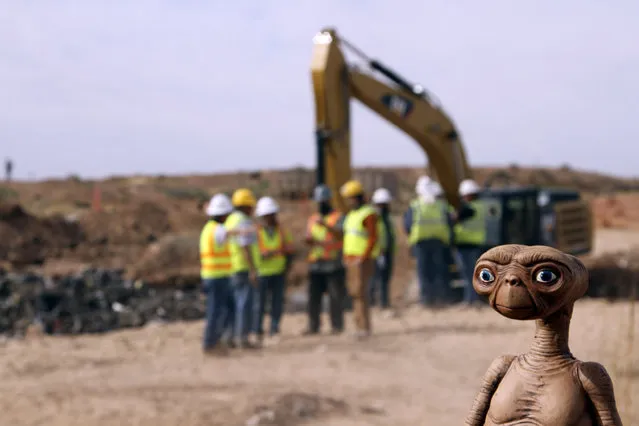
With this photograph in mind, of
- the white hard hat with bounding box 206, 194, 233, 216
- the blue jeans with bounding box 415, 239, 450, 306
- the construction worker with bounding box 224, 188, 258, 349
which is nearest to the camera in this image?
the white hard hat with bounding box 206, 194, 233, 216

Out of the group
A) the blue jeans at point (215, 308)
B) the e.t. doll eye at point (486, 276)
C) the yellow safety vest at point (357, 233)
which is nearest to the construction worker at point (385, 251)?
the yellow safety vest at point (357, 233)

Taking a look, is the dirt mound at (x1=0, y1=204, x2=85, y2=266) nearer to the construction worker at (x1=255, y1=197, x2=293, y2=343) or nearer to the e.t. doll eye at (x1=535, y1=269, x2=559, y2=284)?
the construction worker at (x1=255, y1=197, x2=293, y2=343)

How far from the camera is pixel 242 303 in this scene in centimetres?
1053

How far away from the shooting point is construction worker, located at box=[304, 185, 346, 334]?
11523 mm

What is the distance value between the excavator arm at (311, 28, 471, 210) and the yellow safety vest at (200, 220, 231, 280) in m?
2.76

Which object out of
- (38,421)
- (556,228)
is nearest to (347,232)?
(38,421)

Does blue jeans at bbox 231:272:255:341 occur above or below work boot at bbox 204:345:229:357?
above

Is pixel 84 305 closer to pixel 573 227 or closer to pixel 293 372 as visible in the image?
pixel 293 372

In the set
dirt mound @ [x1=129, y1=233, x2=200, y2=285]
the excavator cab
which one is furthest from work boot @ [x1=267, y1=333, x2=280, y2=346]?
dirt mound @ [x1=129, y1=233, x2=200, y2=285]

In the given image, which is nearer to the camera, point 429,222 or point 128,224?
point 429,222

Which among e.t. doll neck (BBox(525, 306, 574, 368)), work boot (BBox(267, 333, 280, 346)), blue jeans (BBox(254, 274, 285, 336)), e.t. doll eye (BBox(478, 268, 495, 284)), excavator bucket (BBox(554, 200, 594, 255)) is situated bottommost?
work boot (BBox(267, 333, 280, 346))

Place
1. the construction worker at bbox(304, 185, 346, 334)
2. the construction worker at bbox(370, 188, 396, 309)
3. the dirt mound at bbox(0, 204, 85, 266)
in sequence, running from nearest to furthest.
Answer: the construction worker at bbox(304, 185, 346, 334) < the construction worker at bbox(370, 188, 396, 309) < the dirt mound at bbox(0, 204, 85, 266)

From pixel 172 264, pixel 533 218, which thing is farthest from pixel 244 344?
pixel 172 264

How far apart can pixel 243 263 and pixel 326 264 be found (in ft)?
4.61
